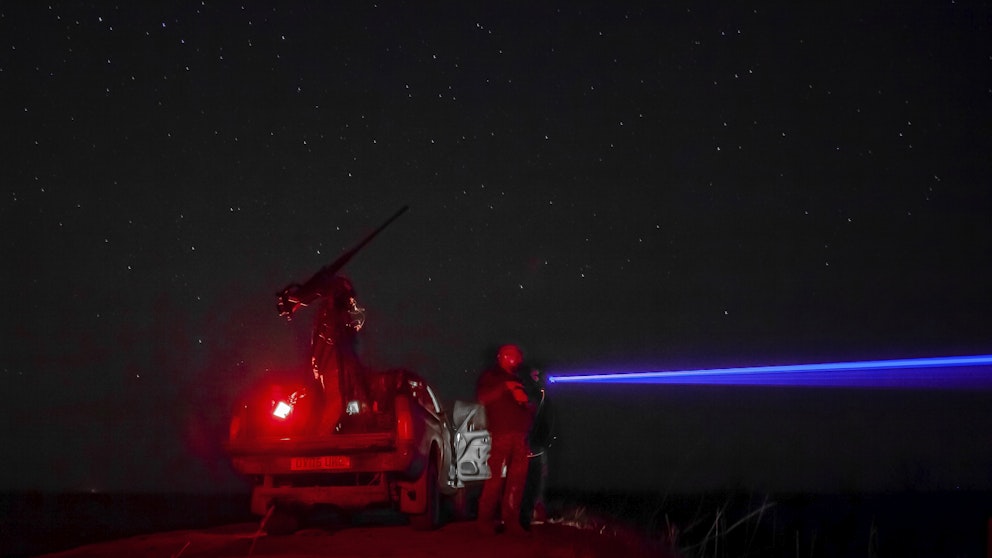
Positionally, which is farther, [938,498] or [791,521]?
[938,498]

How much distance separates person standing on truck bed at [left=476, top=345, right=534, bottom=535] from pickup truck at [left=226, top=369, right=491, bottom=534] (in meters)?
0.67

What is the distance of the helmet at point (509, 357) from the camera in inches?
386

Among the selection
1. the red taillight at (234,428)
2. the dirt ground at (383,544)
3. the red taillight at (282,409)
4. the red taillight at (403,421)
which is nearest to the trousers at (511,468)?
the dirt ground at (383,544)

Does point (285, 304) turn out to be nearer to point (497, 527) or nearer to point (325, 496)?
point (325, 496)

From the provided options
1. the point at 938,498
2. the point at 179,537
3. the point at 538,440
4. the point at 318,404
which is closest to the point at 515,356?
the point at 538,440

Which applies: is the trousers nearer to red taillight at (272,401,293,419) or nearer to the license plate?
the license plate

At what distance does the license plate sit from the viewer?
383 inches

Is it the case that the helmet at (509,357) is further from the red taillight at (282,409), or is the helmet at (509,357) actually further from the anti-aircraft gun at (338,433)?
the red taillight at (282,409)

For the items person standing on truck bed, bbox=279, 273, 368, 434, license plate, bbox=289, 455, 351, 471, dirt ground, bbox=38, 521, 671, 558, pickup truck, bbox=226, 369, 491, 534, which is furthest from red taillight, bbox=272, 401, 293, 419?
dirt ground, bbox=38, 521, 671, 558

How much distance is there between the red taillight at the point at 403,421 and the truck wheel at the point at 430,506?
1.90 ft

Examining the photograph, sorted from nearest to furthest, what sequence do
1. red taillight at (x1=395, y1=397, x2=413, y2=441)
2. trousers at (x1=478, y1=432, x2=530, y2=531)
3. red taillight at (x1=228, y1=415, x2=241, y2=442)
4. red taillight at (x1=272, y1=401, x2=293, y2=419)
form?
red taillight at (x1=395, y1=397, x2=413, y2=441) < trousers at (x1=478, y1=432, x2=530, y2=531) < red taillight at (x1=228, y1=415, x2=241, y2=442) < red taillight at (x1=272, y1=401, x2=293, y2=419)

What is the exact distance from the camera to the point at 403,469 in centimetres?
966

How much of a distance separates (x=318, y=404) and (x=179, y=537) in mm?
1729

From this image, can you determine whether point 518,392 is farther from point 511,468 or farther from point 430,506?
point 430,506
